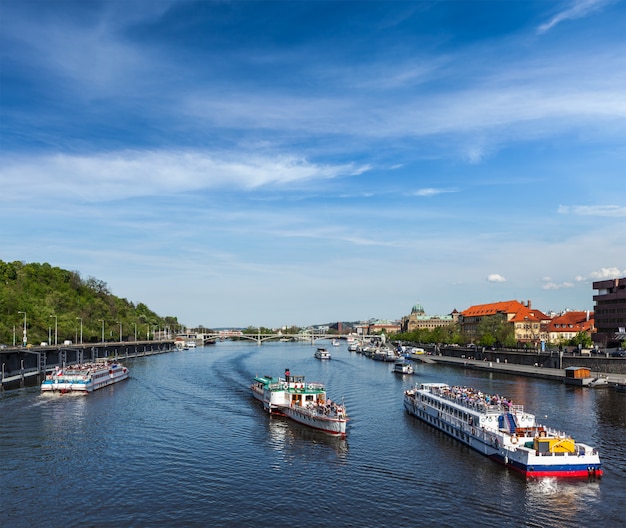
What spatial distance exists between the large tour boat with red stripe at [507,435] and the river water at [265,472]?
1417mm

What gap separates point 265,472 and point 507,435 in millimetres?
23181

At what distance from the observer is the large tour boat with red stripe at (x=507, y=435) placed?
52.7 metres

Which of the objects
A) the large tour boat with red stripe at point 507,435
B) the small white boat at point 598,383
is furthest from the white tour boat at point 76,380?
the small white boat at point 598,383

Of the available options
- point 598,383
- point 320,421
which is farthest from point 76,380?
point 598,383

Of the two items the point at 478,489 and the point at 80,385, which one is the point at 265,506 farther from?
the point at 80,385

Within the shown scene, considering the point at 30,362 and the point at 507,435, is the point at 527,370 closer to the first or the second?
the point at 507,435

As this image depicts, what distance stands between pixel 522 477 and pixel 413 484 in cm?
998

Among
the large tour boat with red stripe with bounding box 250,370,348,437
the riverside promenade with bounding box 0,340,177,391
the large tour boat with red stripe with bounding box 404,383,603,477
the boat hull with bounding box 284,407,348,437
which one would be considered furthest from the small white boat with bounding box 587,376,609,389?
the riverside promenade with bounding box 0,340,177,391

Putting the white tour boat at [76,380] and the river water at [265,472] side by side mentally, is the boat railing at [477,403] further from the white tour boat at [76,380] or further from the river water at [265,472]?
the white tour boat at [76,380]

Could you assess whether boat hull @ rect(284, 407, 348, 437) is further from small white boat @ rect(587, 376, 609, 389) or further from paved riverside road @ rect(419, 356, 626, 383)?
paved riverside road @ rect(419, 356, 626, 383)

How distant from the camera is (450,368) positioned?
17975 centimetres

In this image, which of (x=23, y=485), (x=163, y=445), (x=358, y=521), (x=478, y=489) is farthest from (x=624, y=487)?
(x=23, y=485)

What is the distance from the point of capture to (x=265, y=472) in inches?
2144

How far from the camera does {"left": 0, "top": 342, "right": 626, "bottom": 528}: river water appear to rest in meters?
43.7
